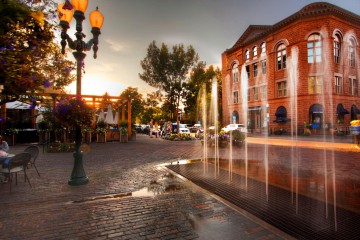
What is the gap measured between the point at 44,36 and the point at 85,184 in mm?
4240

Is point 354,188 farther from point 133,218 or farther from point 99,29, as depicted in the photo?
point 99,29

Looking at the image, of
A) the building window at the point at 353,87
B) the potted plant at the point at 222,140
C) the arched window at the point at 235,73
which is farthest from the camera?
the arched window at the point at 235,73

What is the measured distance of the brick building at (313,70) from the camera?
971 inches

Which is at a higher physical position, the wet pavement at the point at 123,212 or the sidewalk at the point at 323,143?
the sidewalk at the point at 323,143

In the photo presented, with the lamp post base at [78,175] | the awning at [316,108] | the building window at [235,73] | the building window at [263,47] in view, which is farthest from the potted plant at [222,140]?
the building window at [235,73]

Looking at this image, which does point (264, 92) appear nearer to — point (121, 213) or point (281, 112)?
point (281, 112)

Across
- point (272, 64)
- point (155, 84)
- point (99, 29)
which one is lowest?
point (99, 29)

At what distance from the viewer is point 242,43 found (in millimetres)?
35281

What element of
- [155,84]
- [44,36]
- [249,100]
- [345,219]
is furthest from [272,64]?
[44,36]

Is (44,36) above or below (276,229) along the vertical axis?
above

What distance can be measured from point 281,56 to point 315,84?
19.4 ft

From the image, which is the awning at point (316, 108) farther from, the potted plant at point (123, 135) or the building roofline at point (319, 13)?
the potted plant at point (123, 135)

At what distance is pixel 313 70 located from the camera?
2566 cm

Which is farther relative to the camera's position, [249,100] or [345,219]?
[249,100]
